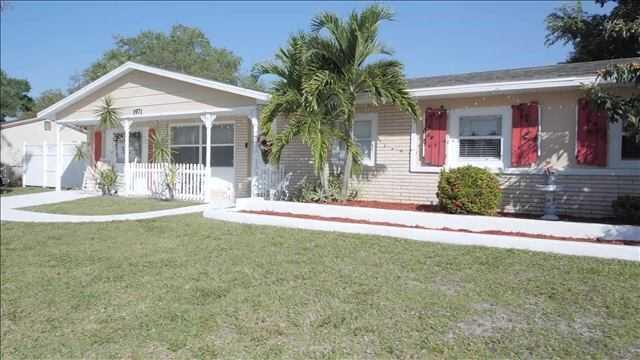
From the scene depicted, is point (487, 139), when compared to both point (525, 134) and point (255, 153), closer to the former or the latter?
point (525, 134)

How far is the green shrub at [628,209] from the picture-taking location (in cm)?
762

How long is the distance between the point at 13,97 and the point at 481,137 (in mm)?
50166

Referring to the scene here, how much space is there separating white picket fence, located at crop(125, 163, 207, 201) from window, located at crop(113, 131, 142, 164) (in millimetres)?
1728

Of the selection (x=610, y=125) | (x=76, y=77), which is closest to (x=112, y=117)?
(x=610, y=125)

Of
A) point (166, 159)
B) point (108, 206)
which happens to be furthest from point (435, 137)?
point (108, 206)

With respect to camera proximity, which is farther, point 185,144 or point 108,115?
point 108,115

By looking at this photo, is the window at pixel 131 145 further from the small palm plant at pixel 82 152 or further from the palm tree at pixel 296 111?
the palm tree at pixel 296 111

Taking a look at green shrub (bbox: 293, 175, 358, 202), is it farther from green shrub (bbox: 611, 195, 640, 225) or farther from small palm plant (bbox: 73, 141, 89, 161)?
small palm plant (bbox: 73, 141, 89, 161)

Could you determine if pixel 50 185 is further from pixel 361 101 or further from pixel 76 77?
pixel 76 77

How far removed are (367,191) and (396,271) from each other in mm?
5422

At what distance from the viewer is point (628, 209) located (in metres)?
7.70

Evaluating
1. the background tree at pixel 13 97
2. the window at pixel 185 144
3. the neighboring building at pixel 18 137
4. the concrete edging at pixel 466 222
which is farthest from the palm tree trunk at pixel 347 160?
the background tree at pixel 13 97

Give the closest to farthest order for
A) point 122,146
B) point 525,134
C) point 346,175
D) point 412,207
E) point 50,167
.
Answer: point 525,134
point 412,207
point 346,175
point 122,146
point 50,167

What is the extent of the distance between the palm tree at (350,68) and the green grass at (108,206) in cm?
527
